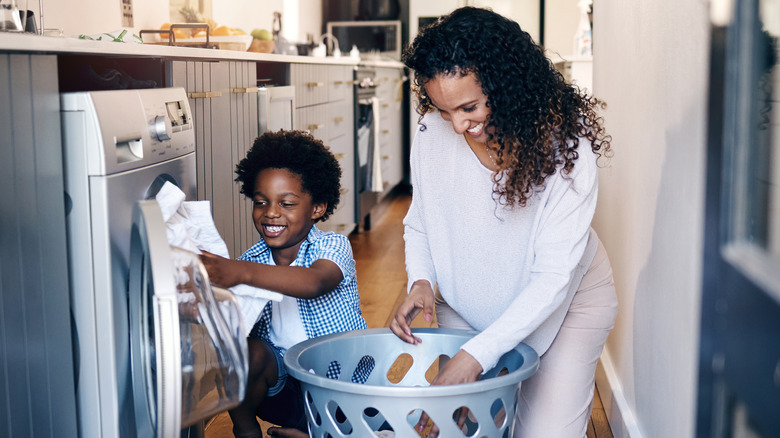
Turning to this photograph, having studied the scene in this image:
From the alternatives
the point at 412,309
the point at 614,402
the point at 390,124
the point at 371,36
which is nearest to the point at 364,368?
the point at 412,309

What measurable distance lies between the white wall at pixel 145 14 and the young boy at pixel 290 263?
1233 millimetres

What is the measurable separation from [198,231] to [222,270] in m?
0.09

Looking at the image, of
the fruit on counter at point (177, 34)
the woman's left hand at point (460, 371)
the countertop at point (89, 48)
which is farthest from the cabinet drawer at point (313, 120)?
the woman's left hand at point (460, 371)

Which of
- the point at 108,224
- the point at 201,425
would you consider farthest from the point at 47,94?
the point at 201,425

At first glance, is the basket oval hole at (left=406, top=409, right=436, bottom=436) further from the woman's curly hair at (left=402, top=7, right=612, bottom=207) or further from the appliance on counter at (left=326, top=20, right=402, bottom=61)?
the appliance on counter at (left=326, top=20, right=402, bottom=61)

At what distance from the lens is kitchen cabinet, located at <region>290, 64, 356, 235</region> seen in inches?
127

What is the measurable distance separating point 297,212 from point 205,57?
1.78 feet

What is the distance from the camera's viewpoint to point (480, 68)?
1318 millimetres

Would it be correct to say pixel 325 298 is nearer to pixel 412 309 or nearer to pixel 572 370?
pixel 412 309

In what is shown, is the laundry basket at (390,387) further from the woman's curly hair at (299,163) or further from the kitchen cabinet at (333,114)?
the kitchen cabinet at (333,114)

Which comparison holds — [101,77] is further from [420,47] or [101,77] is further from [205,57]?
[420,47]

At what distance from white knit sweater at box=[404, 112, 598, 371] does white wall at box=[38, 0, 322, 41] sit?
5.05 feet

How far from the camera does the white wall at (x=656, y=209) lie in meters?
1.29

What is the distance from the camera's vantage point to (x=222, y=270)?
4.24ft
